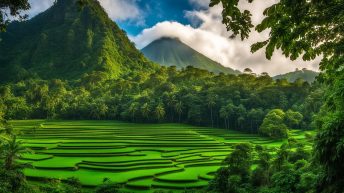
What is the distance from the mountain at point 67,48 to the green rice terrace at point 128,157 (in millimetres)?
74197

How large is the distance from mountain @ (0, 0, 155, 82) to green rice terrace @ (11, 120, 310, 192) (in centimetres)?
7420

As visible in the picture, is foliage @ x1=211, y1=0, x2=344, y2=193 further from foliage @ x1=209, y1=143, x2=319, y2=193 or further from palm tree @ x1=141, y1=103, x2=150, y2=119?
palm tree @ x1=141, y1=103, x2=150, y2=119

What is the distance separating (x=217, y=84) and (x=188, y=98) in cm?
841

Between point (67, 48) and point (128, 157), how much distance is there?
422ft

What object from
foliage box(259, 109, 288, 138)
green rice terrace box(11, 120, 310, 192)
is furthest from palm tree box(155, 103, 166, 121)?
foliage box(259, 109, 288, 138)

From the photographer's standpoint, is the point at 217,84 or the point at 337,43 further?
the point at 217,84

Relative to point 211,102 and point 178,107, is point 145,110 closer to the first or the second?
point 178,107

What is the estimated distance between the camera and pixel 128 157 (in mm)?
27344

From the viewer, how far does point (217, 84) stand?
2480 inches

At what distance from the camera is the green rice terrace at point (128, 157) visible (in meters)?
21.2

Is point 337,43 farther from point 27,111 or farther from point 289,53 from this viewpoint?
point 27,111

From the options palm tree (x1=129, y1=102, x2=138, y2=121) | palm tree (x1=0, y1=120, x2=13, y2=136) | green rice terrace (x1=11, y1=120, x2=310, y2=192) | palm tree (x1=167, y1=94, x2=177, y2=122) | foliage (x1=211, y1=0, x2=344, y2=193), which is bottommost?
green rice terrace (x1=11, y1=120, x2=310, y2=192)

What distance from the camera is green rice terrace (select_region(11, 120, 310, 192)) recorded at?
21156 mm

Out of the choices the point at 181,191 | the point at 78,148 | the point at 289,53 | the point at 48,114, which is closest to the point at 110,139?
the point at 78,148
